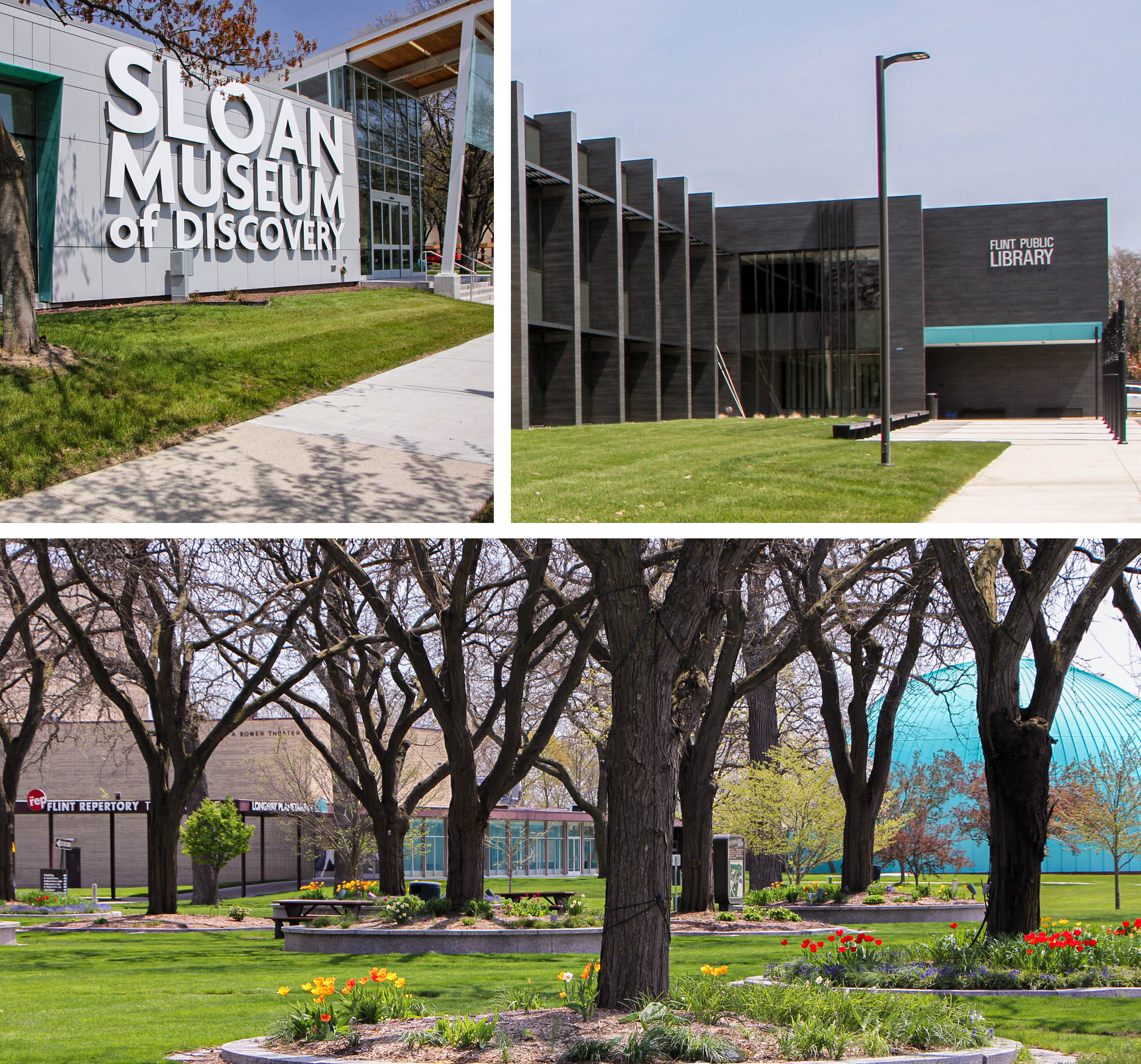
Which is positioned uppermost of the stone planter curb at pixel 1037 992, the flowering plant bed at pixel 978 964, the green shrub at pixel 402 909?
the flowering plant bed at pixel 978 964

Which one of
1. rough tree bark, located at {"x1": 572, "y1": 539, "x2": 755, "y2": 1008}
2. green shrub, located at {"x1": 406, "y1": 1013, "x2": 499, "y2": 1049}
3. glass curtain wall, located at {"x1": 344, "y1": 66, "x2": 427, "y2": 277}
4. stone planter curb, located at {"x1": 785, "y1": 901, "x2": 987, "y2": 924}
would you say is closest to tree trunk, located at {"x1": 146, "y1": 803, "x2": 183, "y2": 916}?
glass curtain wall, located at {"x1": 344, "y1": 66, "x2": 427, "y2": 277}

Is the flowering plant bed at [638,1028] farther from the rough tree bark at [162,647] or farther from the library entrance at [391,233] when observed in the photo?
the library entrance at [391,233]

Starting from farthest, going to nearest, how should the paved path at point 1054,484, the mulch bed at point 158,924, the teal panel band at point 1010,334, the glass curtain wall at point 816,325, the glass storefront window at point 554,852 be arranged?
the glass storefront window at point 554,852 → the glass curtain wall at point 816,325 → the teal panel band at point 1010,334 → the mulch bed at point 158,924 → the paved path at point 1054,484

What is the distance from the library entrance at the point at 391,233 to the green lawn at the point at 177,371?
15.5ft

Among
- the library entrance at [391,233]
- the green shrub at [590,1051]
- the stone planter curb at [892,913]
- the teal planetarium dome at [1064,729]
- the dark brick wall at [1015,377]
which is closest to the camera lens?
the green shrub at [590,1051]

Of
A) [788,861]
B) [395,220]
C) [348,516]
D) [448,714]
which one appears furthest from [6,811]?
[348,516]

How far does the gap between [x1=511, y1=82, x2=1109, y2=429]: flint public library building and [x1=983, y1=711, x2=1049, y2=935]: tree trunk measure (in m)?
28.0

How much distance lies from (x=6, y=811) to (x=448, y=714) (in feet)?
45.8

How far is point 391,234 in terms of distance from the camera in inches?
954

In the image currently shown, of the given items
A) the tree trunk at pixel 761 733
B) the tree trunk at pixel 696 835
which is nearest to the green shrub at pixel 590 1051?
the tree trunk at pixel 696 835

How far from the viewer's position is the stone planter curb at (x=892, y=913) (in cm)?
2128

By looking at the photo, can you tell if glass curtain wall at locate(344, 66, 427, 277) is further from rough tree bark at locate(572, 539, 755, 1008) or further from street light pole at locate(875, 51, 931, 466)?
rough tree bark at locate(572, 539, 755, 1008)

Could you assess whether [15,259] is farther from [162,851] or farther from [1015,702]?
[1015,702]

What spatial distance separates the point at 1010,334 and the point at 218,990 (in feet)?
145
